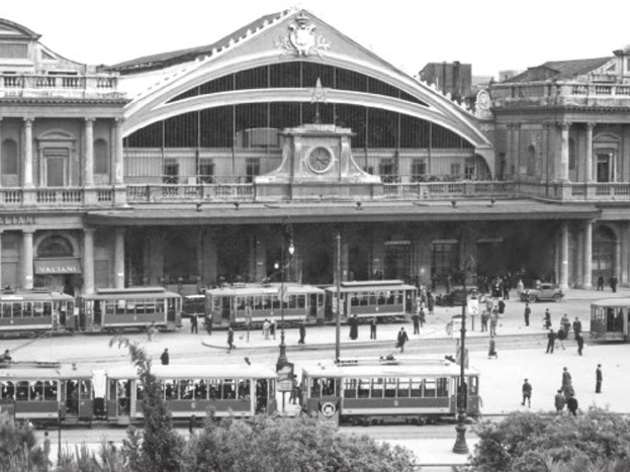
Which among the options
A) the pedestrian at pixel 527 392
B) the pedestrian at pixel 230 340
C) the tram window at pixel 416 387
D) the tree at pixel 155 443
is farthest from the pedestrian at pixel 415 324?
the tree at pixel 155 443

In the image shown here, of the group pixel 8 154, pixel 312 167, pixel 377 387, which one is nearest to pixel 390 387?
pixel 377 387

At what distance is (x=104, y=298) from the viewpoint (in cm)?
7519

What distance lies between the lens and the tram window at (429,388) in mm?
56594

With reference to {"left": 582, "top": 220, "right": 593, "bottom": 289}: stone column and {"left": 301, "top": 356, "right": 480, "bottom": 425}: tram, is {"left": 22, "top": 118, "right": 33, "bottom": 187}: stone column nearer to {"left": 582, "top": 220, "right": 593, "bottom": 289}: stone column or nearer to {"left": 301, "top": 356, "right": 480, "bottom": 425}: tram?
{"left": 582, "top": 220, "right": 593, "bottom": 289}: stone column

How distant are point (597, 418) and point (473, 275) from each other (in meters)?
50.2

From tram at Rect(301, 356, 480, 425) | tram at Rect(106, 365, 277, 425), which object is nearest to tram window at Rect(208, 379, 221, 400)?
tram at Rect(106, 365, 277, 425)

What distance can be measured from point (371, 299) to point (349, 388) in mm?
22647

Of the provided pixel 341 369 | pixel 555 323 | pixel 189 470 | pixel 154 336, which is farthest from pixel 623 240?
pixel 189 470

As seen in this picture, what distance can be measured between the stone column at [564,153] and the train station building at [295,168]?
11cm

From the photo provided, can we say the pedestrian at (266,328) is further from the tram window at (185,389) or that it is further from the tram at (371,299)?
the tram window at (185,389)

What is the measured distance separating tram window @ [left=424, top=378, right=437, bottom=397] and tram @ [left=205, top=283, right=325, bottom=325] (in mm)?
19801

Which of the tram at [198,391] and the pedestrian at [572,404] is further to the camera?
the pedestrian at [572,404]

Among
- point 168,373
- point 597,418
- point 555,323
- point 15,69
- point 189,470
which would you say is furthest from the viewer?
point 15,69

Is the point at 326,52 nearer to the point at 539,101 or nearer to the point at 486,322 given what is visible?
the point at 539,101
